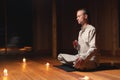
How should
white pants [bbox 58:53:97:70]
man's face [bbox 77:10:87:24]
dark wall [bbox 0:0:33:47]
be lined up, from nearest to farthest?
1. white pants [bbox 58:53:97:70]
2. man's face [bbox 77:10:87:24]
3. dark wall [bbox 0:0:33:47]

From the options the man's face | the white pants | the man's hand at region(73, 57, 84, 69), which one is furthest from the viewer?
the man's face

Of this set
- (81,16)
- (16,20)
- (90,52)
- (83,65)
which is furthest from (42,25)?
(90,52)

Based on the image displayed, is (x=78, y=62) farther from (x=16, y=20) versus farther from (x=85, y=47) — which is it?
(x=16, y=20)

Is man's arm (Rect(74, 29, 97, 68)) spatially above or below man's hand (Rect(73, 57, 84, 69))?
above

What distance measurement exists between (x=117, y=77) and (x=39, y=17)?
4.93 m

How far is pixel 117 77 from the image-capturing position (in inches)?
162

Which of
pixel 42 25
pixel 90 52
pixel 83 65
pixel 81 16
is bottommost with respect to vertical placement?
pixel 83 65

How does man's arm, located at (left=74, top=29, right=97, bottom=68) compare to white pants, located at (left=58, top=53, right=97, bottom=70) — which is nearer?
man's arm, located at (left=74, top=29, right=97, bottom=68)

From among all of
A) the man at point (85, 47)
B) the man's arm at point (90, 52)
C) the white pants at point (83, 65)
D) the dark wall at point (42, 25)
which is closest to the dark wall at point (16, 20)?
the dark wall at point (42, 25)

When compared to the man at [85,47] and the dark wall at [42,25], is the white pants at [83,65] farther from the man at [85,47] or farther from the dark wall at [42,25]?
the dark wall at [42,25]

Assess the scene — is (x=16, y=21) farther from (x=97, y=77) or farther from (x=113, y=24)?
(x=97, y=77)

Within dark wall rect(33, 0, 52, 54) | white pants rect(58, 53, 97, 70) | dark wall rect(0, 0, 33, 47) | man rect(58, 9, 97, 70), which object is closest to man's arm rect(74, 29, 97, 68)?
man rect(58, 9, 97, 70)

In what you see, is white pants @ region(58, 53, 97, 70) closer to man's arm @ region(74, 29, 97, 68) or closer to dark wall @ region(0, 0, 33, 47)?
man's arm @ region(74, 29, 97, 68)

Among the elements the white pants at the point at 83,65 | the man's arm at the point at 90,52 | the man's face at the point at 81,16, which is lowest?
the white pants at the point at 83,65
